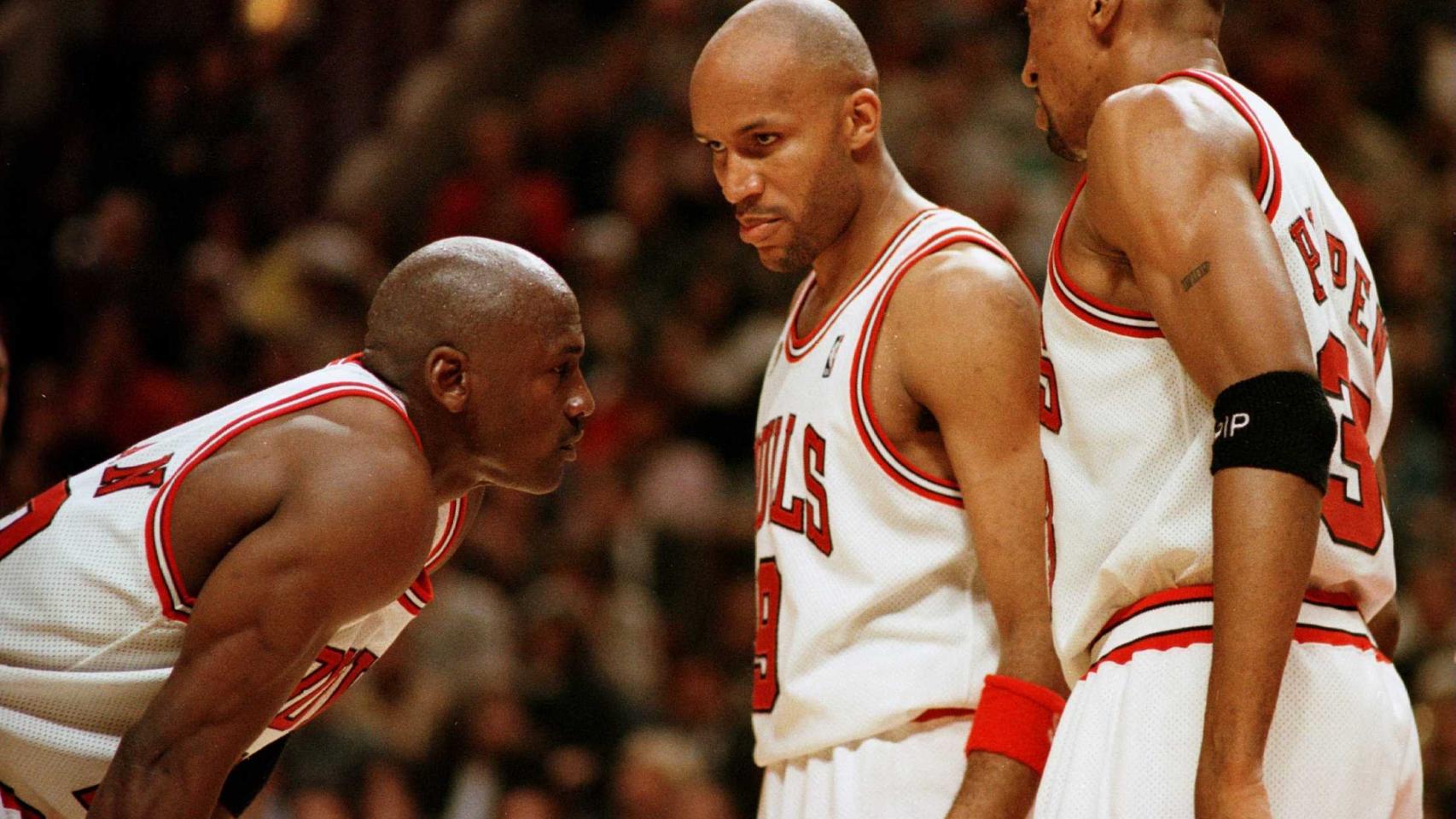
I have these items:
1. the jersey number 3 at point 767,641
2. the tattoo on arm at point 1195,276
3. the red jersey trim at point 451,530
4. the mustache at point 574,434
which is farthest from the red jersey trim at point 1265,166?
the red jersey trim at point 451,530

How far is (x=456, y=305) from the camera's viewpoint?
10.3 ft

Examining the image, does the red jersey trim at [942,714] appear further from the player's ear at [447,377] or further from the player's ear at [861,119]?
the player's ear at [861,119]

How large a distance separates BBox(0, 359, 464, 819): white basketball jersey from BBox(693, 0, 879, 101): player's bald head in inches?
42.7

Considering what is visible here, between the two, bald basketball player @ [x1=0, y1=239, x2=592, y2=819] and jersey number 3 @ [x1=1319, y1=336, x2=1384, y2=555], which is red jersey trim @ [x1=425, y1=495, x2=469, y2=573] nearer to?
bald basketball player @ [x1=0, y1=239, x2=592, y2=819]

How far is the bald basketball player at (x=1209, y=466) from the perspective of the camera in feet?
7.33

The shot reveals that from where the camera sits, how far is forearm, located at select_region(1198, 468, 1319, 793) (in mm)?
2211

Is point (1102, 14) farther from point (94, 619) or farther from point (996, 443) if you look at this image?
point (94, 619)

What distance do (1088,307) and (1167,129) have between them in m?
0.32

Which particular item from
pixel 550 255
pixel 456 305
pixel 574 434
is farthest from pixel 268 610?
pixel 550 255

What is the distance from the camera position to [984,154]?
8.03m

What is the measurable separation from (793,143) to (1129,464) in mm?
1249

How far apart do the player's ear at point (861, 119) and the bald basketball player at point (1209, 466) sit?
2.92 feet

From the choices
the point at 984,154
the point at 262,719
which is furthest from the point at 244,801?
the point at 984,154

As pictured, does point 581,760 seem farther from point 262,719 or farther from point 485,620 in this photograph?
point 262,719
